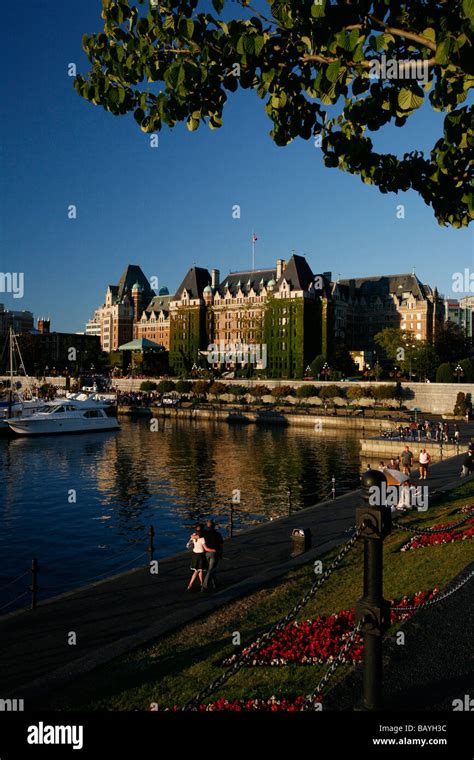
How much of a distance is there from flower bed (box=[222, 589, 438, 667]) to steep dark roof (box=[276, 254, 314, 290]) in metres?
116

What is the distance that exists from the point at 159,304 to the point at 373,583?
580 ft

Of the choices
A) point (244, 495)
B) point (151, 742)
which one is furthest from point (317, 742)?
point (244, 495)

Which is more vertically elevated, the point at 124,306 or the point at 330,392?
the point at 124,306

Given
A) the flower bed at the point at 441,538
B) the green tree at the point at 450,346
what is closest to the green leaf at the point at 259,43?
the flower bed at the point at 441,538

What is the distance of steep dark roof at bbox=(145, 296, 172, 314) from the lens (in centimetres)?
17638

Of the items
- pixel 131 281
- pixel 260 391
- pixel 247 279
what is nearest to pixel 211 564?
pixel 260 391

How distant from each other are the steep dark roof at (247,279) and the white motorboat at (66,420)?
2839 inches

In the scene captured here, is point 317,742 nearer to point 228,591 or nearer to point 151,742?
point 151,742

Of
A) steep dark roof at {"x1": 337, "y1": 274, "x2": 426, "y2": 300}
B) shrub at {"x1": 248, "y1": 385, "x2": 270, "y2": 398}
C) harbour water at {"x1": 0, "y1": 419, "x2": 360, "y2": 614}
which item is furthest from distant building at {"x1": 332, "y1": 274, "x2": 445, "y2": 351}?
harbour water at {"x1": 0, "y1": 419, "x2": 360, "y2": 614}

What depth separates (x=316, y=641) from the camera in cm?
927

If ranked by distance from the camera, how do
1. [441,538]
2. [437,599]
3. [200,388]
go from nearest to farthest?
[437,599]
[441,538]
[200,388]

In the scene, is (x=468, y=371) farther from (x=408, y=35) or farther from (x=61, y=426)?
(x=408, y=35)

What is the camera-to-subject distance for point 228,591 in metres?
13.5

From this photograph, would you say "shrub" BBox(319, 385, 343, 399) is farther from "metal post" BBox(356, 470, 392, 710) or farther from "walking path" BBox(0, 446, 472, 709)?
"metal post" BBox(356, 470, 392, 710)
